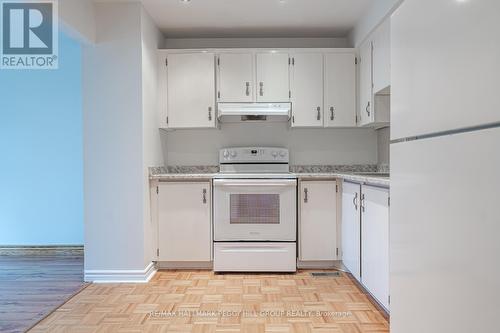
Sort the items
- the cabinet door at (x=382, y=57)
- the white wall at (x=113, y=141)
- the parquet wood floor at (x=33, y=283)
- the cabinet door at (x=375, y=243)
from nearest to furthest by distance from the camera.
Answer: the cabinet door at (x=375, y=243) < the parquet wood floor at (x=33, y=283) < the cabinet door at (x=382, y=57) < the white wall at (x=113, y=141)

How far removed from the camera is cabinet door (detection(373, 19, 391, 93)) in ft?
8.62

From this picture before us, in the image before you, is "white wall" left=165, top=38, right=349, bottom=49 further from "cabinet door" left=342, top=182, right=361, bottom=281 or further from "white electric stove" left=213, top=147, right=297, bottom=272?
"cabinet door" left=342, top=182, right=361, bottom=281

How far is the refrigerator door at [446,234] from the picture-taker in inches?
28.5

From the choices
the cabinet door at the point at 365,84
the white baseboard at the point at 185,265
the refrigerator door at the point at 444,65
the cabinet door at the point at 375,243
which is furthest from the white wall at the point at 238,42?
the refrigerator door at the point at 444,65

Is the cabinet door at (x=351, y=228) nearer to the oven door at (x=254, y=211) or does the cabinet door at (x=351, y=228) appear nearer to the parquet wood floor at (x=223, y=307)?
the parquet wood floor at (x=223, y=307)

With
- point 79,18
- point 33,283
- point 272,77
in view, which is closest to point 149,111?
point 79,18

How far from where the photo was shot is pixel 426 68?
98cm

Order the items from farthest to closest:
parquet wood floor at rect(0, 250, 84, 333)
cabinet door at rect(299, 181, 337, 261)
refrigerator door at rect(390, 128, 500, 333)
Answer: cabinet door at rect(299, 181, 337, 261) < parquet wood floor at rect(0, 250, 84, 333) < refrigerator door at rect(390, 128, 500, 333)

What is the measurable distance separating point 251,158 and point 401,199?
104 inches

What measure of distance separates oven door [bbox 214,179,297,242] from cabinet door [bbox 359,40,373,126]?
2.94ft

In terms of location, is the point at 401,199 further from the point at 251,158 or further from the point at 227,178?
the point at 251,158

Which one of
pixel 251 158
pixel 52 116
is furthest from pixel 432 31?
pixel 52 116
